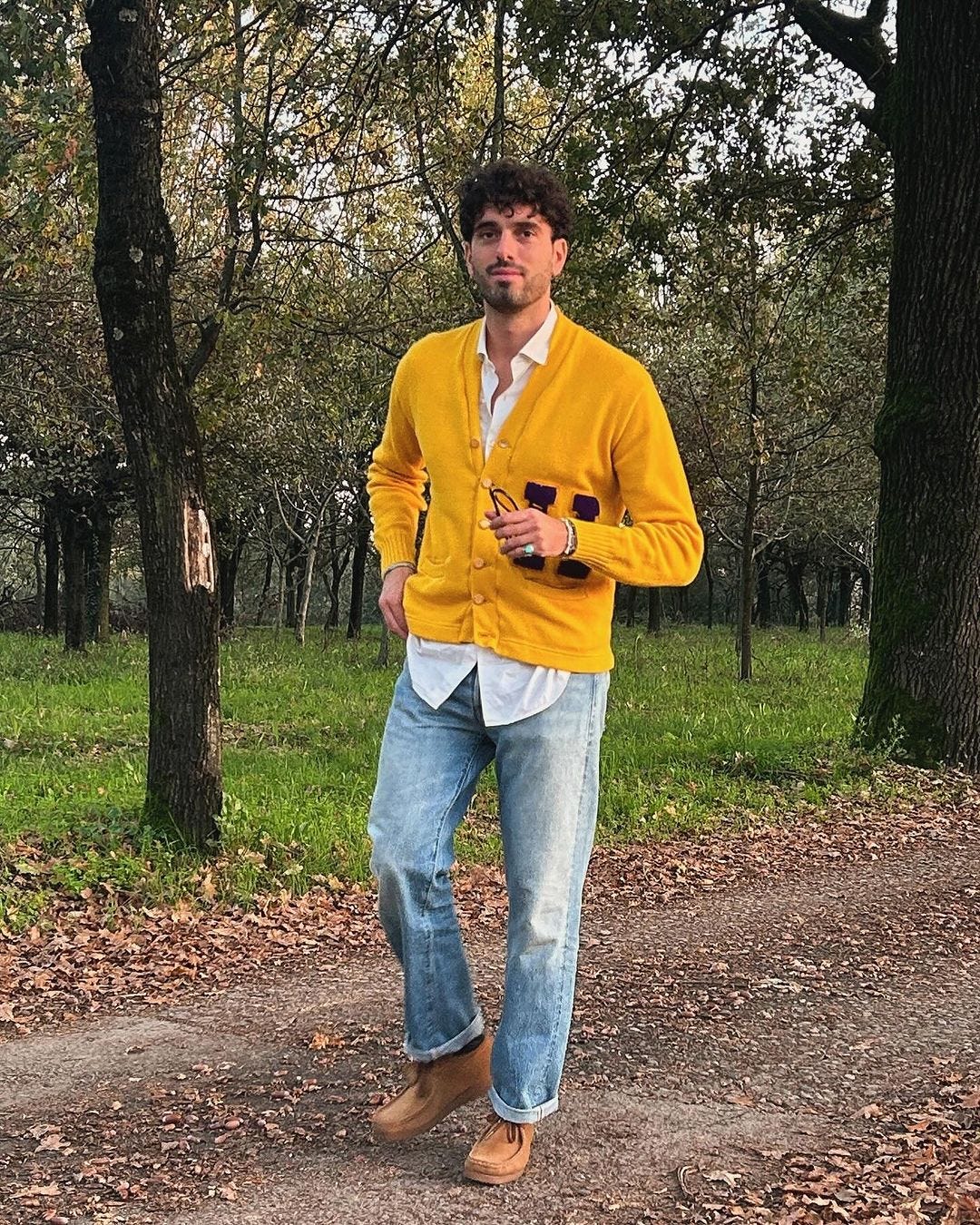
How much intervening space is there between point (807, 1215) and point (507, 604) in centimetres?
176

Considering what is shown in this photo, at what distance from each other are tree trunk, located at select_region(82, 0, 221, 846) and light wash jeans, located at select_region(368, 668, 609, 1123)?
345 centimetres

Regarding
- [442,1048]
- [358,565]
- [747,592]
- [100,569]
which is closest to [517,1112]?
[442,1048]

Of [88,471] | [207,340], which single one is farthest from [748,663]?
[88,471]

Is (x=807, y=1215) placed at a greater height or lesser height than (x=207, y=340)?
lesser

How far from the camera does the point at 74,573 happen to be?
69.9ft

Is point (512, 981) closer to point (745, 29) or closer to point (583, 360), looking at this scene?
point (583, 360)

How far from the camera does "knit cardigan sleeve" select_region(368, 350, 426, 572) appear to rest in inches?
134

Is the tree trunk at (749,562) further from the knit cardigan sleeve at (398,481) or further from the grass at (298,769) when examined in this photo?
the knit cardigan sleeve at (398,481)

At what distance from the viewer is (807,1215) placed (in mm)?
2922

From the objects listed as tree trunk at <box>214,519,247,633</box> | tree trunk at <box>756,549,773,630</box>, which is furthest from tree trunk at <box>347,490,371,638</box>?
tree trunk at <box>756,549,773,630</box>

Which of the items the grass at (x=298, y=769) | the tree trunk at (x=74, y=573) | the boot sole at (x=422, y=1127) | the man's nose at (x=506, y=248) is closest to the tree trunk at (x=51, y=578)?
the tree trunk at (x=74, y=573)

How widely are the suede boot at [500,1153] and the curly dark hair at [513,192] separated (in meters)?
2.45

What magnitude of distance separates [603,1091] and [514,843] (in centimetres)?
116

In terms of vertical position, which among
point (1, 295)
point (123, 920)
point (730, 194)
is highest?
point (730, 194)
